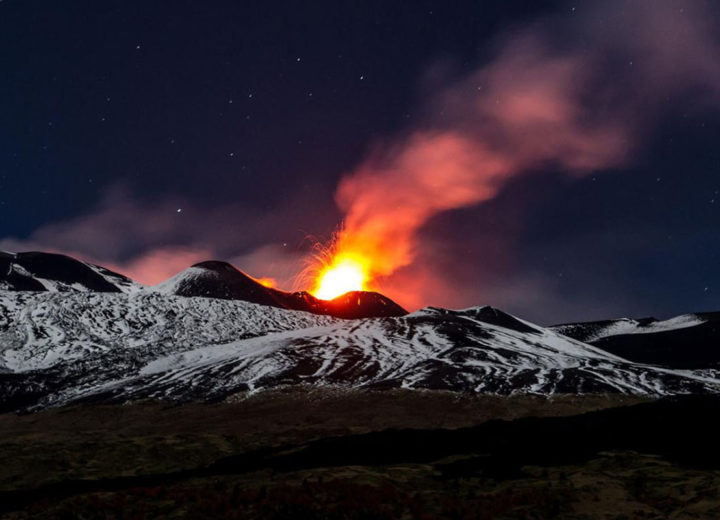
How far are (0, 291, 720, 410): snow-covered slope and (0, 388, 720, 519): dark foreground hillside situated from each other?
155 ft

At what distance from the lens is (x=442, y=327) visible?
14162cm

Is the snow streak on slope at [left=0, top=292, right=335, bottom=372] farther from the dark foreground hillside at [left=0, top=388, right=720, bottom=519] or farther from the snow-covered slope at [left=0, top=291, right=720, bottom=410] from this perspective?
the dark foreground hillside at [left=0, top=388, right=720, bottom=519]

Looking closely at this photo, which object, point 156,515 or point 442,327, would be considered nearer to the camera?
point 156,515

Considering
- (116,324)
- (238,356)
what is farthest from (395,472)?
(116,324)

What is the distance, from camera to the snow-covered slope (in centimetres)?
8581

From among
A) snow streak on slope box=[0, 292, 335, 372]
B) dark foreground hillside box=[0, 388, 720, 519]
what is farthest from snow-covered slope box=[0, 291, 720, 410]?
dark foreground hillside box=[0, 388, 720, 519]

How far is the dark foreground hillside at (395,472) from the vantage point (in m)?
18.2

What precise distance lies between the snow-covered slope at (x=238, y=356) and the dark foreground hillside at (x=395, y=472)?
47316 millimetres

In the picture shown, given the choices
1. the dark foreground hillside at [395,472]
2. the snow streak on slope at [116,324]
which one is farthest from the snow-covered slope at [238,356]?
the dark foreground hillside at [395,472]

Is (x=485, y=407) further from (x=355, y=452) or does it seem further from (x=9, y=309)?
(x=9, y=309)

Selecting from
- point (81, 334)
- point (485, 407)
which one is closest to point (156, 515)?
point (485, 407)

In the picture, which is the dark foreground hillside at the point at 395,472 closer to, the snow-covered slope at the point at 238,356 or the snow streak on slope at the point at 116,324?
the snow-covered slope at the point at 238,356

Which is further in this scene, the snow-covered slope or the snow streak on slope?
the snow streak on slope

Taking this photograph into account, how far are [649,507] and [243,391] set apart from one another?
230ft
